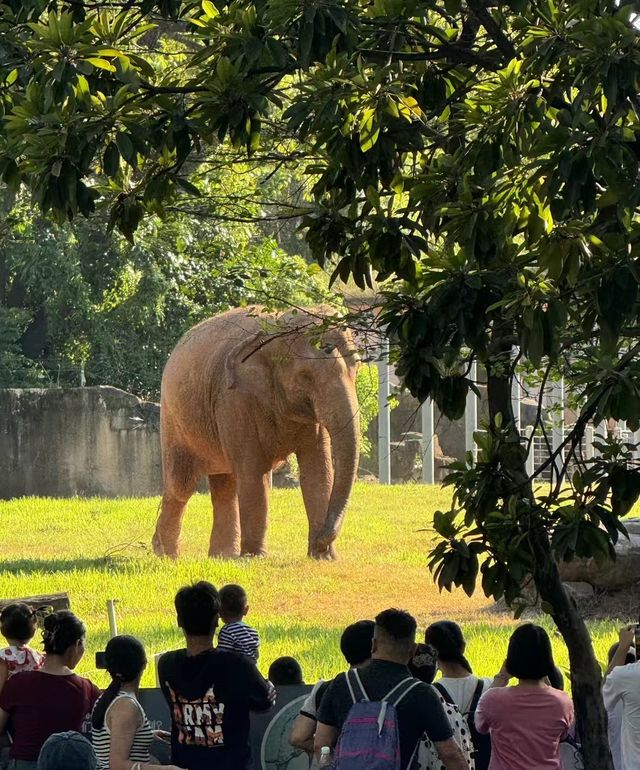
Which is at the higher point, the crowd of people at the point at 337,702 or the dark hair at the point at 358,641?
the dark hair at the point at 358,641

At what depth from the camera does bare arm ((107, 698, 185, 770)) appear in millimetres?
5707

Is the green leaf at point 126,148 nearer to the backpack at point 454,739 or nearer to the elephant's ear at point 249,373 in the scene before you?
the backpack at point 454,739

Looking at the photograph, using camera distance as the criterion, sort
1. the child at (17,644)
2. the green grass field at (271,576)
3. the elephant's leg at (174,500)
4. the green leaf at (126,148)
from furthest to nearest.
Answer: the elephant's leg at (174,500) < the green grass field at (271,576) < the child at (17,644) < the green leaf at (126,148)

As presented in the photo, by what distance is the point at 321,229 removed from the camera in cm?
670

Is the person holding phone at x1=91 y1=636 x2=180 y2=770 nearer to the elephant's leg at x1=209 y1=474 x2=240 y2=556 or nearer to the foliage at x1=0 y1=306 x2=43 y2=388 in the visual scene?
the elephant's leg at x1=209 y1=474 x2=240 y2=556

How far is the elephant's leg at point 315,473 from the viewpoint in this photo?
17.2 meters

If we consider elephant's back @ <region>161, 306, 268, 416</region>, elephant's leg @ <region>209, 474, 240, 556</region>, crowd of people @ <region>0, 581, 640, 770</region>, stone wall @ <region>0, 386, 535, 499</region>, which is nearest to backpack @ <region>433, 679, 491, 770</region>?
crowd of people @ <region>0, 581, 640, 770</region>

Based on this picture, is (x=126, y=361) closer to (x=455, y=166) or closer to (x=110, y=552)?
(x=110, y=552)

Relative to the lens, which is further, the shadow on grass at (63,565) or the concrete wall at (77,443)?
the concrete wall at (77,443)

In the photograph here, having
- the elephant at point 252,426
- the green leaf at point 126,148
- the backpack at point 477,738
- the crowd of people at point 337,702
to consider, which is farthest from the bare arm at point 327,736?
the elephant at point 252,426

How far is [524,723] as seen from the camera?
577 cm

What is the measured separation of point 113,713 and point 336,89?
7.54ft

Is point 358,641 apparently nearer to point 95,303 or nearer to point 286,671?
point 286,671

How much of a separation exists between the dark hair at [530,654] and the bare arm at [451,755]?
1.95 feet
